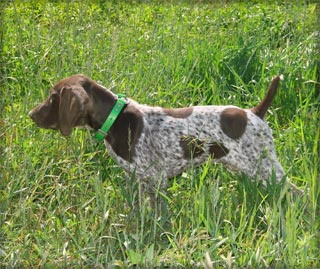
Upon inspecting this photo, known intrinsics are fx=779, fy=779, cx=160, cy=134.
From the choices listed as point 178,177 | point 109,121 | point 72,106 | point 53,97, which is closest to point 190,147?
point 178,177

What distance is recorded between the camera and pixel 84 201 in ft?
14.3

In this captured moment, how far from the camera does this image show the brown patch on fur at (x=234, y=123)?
445 centimetres

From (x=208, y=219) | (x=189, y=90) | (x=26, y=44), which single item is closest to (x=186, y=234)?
(x=208, y=219)

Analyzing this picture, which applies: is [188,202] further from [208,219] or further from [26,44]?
[26,44]

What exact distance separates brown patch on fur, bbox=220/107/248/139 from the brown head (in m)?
0.65

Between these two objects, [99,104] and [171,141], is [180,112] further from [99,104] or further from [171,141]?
[99,104]

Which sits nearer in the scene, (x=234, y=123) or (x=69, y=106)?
(x=69, y=106)

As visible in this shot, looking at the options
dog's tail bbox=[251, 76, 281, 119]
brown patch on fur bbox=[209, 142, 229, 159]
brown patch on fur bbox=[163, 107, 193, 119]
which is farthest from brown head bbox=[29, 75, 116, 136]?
dog's tail bbox=[251, 76, 281, 119]

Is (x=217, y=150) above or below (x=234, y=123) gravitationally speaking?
below

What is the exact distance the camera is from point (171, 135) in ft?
14.8

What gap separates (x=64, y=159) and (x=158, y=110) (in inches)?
26.2

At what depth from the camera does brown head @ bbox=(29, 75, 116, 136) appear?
4.31 m

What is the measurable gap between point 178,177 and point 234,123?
0.59m

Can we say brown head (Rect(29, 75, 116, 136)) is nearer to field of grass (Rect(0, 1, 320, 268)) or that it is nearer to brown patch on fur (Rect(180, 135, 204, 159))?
field of grass (Rect(0, 1, 320, 268))
